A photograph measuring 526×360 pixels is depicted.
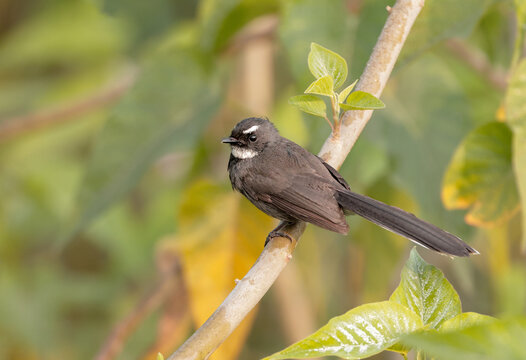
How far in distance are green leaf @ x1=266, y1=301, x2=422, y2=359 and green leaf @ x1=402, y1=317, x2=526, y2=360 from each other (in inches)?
11.7

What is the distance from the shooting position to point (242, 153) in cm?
306

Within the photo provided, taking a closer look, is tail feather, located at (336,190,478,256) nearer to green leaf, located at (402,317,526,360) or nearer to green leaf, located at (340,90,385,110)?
green leaf, located at (340,90,385,110)

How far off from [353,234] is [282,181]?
750 mm

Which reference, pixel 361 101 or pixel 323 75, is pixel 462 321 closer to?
pixel 361 101

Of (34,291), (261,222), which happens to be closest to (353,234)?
(261,222)

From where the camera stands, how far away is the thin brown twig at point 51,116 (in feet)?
11.6

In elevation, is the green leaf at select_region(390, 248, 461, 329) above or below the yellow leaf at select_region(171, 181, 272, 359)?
below

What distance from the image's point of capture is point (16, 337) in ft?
14.1

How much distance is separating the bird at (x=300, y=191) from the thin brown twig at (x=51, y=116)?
2.85 feet

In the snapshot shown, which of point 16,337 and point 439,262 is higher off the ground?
point 439,262

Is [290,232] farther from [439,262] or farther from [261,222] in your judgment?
[439,262]

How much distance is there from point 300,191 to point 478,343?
1609 millimetres

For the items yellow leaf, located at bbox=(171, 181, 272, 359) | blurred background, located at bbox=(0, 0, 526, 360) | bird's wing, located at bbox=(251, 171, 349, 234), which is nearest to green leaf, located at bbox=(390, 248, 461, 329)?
blurred background, located at bbox=(0, 0, 526, 360)

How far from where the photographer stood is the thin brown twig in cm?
355
